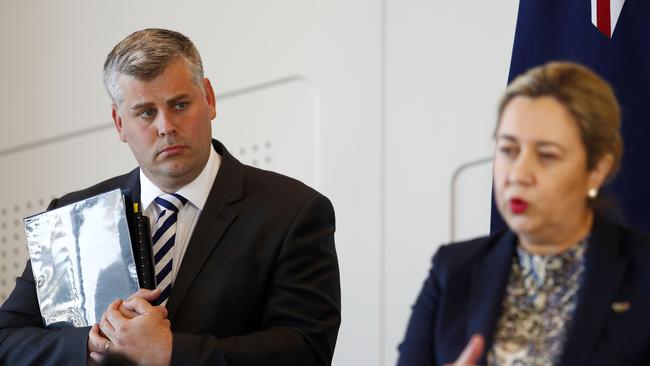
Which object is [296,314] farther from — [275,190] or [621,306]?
[621,306]

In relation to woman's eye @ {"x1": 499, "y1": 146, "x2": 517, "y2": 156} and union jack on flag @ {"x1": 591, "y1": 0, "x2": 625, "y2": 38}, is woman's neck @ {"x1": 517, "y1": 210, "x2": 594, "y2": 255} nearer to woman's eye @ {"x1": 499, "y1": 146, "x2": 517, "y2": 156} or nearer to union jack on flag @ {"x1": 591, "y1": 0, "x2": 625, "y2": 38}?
woman's eye @ {"x1": 499, "y1": 146, "x2": 517, "y2": 156}

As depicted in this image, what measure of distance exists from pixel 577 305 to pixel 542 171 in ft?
0.82

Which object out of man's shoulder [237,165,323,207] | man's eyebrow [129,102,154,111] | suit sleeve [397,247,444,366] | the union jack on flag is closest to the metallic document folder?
man's eyebrow [129,102,154,111]

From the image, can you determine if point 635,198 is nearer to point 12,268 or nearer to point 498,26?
point 498,26

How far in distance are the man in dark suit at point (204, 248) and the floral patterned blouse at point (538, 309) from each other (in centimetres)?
91

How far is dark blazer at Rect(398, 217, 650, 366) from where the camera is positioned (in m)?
2.14

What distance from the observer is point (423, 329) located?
7.70ft

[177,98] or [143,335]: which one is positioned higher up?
[177,98]

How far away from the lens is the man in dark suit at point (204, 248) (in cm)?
307

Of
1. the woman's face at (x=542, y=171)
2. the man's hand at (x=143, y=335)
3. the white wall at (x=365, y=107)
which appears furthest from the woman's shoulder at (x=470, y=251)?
the white wall at (x=365, y=107)

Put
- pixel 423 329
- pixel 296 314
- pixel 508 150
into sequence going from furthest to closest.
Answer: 1. pixel 296 314
2. pixel 423 329
3. pixel 508 150

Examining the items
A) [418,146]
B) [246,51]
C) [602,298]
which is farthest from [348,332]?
[602,298]

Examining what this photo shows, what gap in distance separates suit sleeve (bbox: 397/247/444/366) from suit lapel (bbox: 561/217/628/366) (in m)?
0.30

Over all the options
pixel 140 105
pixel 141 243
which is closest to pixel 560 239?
pixel 141 243
